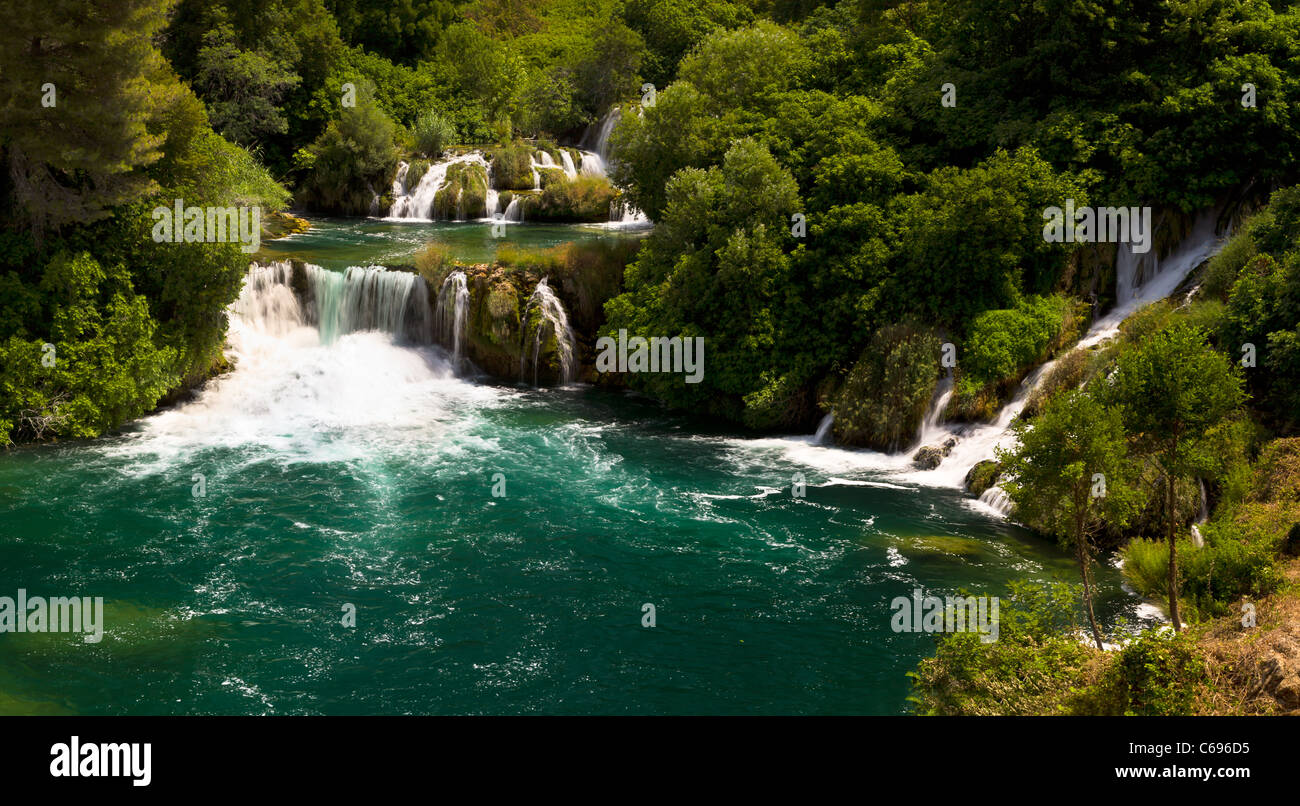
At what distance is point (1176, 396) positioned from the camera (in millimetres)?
16094

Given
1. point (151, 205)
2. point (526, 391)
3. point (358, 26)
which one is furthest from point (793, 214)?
point (358, 26)

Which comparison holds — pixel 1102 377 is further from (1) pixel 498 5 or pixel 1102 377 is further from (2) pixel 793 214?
(1) pixel 498 5

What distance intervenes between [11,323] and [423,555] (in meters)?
13.9

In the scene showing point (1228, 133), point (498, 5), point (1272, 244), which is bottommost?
point (1272, 244)

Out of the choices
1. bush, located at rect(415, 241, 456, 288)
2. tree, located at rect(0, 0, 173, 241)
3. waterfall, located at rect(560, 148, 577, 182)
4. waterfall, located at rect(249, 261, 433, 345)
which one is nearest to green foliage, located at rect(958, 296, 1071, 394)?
bush, located at rect(415, 241, 456, 288)

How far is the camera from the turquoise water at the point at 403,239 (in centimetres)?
3710

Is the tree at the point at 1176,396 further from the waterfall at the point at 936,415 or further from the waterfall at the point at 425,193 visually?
the waterfall at the point at 425,193

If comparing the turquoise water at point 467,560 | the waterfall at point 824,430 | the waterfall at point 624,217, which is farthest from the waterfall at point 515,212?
the waterfall at point 824,430

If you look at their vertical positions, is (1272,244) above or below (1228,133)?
below

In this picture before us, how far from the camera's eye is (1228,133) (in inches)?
1097

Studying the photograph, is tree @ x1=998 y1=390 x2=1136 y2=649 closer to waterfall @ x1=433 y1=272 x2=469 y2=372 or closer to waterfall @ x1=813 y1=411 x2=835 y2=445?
waterfall @ x1=813 y1=411 x2=835 y2=445

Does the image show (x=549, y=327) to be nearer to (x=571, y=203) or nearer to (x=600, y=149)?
(x=571, y=203)

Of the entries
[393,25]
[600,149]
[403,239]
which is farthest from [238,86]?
[600,149]

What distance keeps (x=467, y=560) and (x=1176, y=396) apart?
44.2ft
